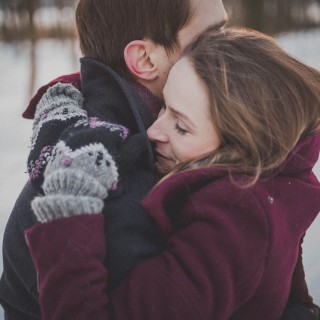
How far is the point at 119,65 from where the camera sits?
4.62 ft

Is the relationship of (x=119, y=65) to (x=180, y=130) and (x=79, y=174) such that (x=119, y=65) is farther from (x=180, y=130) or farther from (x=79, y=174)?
(x=79, y=174)

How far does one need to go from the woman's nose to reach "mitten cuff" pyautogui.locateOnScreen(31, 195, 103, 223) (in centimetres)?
26

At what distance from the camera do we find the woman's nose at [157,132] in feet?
3.86

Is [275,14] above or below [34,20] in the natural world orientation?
above

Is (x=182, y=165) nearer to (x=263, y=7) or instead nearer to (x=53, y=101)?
(x=53, y=101)

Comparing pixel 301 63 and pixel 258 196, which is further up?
pixel 301 63

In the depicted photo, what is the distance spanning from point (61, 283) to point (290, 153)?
555 mm

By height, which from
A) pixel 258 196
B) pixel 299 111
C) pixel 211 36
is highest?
pixel 211 36

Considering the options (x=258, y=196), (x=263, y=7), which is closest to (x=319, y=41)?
(x=263, y=7)

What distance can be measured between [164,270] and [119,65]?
0.66m

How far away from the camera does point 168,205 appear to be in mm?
1041

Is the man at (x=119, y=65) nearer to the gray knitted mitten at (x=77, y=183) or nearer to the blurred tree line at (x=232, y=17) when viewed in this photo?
the gray knitted mitten at (x=77, y=183)

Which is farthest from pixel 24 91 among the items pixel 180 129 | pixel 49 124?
pixel 180 129

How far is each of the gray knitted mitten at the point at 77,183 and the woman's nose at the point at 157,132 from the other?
0.18 meters
